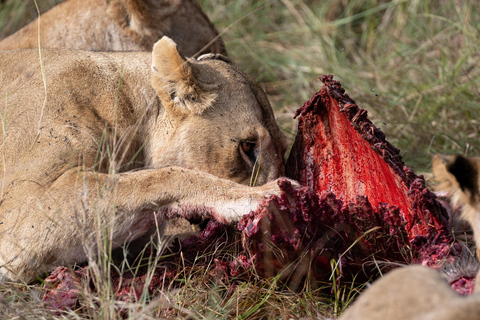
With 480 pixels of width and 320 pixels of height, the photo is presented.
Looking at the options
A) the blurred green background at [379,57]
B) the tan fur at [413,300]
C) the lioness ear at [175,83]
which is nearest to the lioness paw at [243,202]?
the lioness ear at [175,83]

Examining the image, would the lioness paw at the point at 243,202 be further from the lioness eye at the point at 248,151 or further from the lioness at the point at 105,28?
the lioness at the point at 105,28

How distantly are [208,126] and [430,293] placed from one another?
1756 millimetres

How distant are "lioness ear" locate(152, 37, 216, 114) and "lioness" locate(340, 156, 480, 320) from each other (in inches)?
59.7

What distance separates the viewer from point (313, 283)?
8.50ft

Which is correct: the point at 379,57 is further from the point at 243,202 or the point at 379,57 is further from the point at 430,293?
the point at 430,293

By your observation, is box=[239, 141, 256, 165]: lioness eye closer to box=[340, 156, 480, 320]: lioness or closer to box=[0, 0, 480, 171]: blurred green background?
box=[0, 0, 480, 171]: blurred green background

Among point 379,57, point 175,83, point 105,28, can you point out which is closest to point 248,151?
point 175,83

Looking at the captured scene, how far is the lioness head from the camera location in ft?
10.00

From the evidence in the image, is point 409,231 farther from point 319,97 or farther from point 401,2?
point 401,2

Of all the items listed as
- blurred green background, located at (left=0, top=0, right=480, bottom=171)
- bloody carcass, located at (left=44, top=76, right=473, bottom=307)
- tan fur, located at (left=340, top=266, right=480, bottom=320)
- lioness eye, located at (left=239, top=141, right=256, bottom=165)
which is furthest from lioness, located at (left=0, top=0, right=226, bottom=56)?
tan fur, located at (left=340, top=266, right=480, bottom=320)

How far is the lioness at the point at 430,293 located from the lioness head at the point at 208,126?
123cm

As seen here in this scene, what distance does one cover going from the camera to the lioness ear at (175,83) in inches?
120

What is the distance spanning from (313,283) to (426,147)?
2.24 m

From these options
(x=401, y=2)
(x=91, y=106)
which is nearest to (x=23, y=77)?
(x=91, y=106)
